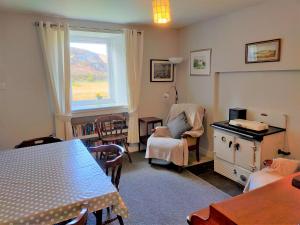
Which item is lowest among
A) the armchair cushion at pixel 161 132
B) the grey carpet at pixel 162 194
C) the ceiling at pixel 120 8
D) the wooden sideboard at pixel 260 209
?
the grey carpet at pixel 162 194

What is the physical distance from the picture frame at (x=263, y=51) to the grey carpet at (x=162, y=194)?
5.62ft

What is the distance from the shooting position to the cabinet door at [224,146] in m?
2.91

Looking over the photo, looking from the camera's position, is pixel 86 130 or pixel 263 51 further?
pixel 86 130

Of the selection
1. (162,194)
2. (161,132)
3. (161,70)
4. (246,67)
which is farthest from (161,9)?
(161,70)

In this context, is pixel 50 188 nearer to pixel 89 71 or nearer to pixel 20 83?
pixel 20 83

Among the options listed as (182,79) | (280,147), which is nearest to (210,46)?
(182,79)

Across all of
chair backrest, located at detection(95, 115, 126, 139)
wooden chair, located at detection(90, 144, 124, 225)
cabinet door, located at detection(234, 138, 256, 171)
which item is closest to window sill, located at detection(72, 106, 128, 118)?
chair backrest, located at detection(95, 115, 126, 139)

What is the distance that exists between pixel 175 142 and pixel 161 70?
5.18 feet

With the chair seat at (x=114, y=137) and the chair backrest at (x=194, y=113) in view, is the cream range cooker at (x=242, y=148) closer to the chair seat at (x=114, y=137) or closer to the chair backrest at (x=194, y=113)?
the chair backrest at (x=194, y=113)

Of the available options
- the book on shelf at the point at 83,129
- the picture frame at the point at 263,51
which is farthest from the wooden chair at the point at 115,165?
the picture frame at the point at 263,51

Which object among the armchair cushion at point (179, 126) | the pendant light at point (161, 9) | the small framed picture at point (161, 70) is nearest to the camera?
the pendant light at point (161, 9)

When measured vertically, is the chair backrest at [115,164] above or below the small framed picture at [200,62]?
below

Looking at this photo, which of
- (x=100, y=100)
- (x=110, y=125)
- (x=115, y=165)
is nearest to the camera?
(x=115, y=165)

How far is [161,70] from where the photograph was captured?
4.32m
